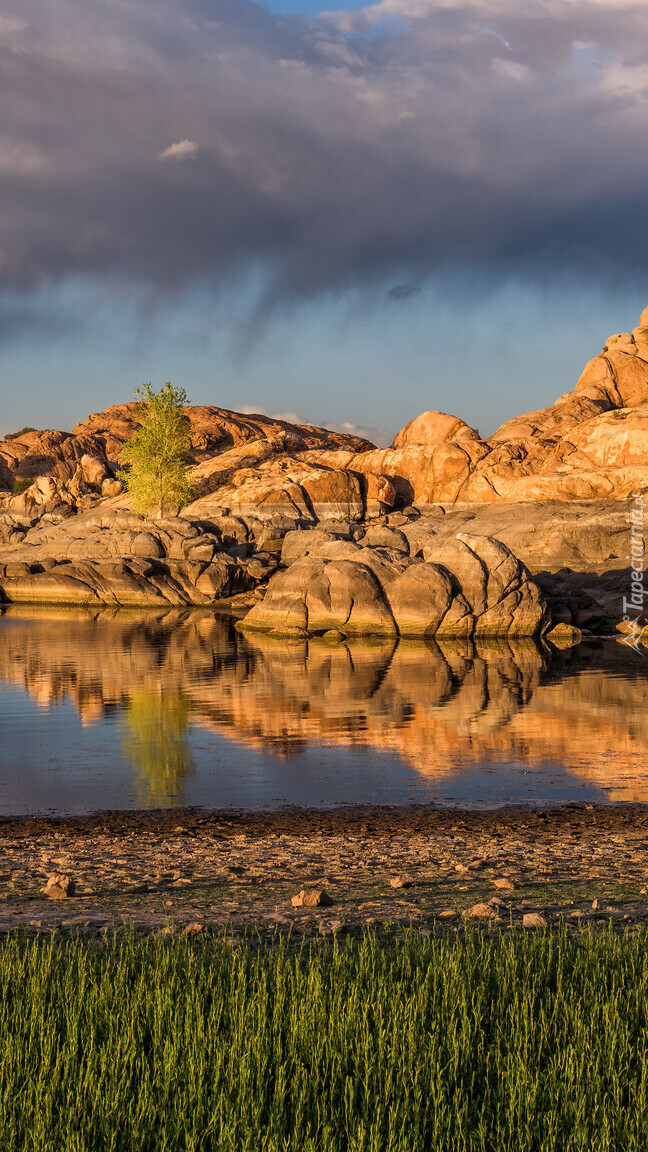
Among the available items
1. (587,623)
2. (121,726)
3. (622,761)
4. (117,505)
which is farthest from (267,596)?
(117,505)

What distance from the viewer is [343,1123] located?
17.5 ft

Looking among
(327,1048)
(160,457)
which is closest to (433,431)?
(160,457)

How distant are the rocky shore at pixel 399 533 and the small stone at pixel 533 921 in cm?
3675

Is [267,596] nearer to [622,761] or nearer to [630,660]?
[630,660]

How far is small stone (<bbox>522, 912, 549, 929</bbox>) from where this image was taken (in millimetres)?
8516

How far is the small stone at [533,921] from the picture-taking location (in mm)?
8516

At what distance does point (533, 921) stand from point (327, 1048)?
10.6ft

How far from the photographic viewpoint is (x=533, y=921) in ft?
28.2

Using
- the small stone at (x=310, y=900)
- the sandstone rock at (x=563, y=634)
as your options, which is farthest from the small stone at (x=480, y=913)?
the sandstone rock at (x=563, y=634)

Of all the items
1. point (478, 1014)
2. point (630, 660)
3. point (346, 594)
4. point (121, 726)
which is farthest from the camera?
point (346, 594)

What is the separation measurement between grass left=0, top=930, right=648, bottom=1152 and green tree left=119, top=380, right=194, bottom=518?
83423mm

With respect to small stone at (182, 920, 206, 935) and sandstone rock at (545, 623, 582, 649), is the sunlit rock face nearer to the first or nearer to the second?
sandstone rock at (545, 623, 582, 649)

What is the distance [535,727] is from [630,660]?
16474 mm

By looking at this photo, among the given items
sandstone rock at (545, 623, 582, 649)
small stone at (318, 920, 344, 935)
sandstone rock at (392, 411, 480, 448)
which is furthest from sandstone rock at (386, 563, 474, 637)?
A: sandstone rock at (392, 411, 480, 448)
